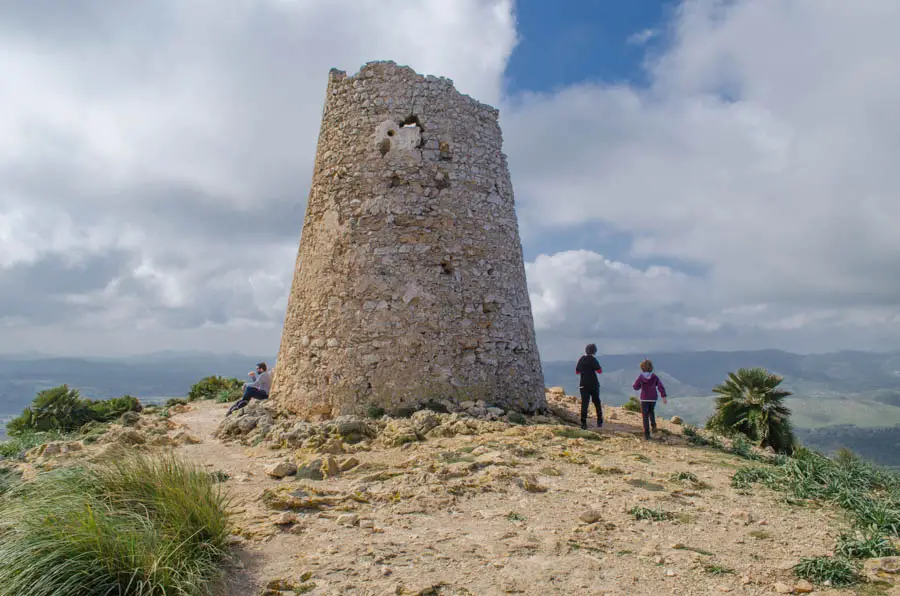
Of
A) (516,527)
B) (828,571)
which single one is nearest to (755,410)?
(828,571)

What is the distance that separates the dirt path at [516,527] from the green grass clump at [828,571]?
13 cm

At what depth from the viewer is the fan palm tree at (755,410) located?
39.8 ft

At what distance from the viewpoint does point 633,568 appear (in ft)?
14.6

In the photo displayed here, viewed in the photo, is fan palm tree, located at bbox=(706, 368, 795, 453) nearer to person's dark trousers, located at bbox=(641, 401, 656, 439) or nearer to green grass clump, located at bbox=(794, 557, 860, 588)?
person's dark trousers, located at bbox=(641, 401, 656, 439)

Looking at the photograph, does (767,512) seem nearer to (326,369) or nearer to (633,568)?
(633,568)

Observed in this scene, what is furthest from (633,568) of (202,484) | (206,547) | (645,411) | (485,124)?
(485,124)

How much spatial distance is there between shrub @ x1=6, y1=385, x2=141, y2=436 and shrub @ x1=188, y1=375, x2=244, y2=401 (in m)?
2.91

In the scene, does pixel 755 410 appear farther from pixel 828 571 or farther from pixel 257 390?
pixel 257 390

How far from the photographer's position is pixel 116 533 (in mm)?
4305

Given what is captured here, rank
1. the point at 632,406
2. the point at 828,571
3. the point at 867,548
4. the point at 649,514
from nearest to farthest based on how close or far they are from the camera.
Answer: the point at 828,571, the point at 867,548, the point at 649,514, the point at 632,406

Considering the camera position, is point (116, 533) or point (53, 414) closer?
point (116, 533)

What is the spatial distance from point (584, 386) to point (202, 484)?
762cm

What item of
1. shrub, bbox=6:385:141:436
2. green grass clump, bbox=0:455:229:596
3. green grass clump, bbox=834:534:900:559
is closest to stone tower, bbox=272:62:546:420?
green grass clump, bbox=0:455:229:596

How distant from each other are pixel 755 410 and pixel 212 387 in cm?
1583
